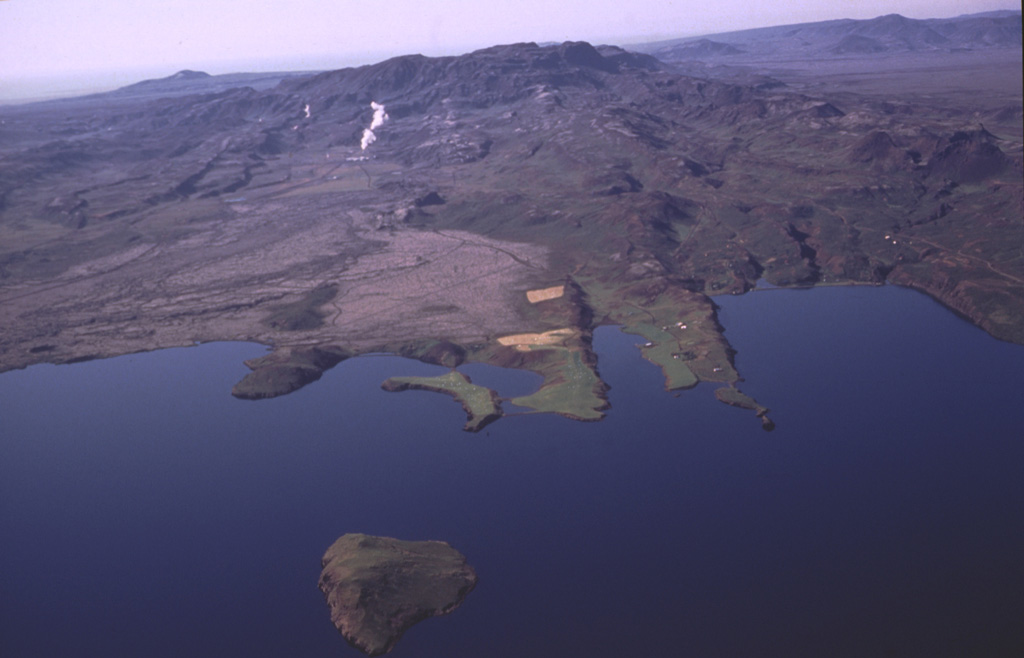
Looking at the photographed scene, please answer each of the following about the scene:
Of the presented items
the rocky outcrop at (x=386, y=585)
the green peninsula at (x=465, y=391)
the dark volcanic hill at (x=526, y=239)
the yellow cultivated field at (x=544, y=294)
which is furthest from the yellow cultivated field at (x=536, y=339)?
the rocky outcrop at (x=386, y=585)

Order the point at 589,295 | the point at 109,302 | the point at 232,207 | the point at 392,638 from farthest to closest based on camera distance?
the point at 232,207
the point at 109,302
the point at 589,295
the point at 392,638

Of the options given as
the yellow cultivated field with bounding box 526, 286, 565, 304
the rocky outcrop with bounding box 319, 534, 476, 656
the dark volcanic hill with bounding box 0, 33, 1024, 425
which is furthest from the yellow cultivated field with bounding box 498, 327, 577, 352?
the rocky outcrop with bounding box 319, 534, 476, 656

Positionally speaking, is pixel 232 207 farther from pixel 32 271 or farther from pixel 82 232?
pixel 32 271

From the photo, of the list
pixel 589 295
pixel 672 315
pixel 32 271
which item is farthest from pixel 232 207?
pixel 672 315

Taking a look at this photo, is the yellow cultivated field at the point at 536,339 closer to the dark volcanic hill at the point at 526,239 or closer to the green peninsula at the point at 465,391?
the dark volcanic hill at the point at 526,239

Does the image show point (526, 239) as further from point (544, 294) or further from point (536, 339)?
point (536, 339)
